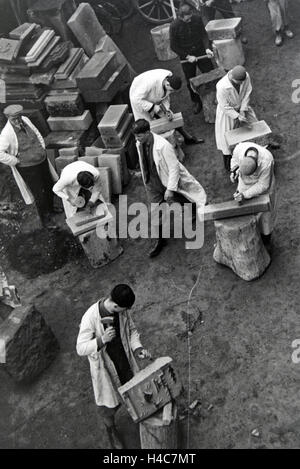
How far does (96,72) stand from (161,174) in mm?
3054

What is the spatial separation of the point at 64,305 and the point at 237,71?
156 inches

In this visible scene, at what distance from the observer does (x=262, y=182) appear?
6.30m

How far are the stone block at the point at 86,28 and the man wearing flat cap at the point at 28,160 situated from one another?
10.7 feet

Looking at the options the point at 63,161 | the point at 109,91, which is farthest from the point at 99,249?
the point at 109,91

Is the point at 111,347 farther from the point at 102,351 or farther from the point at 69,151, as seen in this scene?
the point at 69,151

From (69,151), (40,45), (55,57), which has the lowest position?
(69,151)

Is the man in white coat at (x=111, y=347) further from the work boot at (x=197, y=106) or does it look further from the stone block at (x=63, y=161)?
the work boot at (x=197, y=106)

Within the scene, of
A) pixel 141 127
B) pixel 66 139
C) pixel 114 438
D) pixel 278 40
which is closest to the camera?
pixel 114 438

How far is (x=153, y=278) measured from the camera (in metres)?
7.14

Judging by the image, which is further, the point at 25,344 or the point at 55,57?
the point at 55,57

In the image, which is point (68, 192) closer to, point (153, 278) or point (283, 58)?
point (153, 278)

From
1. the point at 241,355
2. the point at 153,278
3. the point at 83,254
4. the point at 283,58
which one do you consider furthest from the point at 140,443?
the point at 283,58

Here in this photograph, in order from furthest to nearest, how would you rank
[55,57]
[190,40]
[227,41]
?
[227,41] → [55,57] → [190,40]

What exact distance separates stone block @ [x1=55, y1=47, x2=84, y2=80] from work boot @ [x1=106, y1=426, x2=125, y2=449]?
20.3 feet
